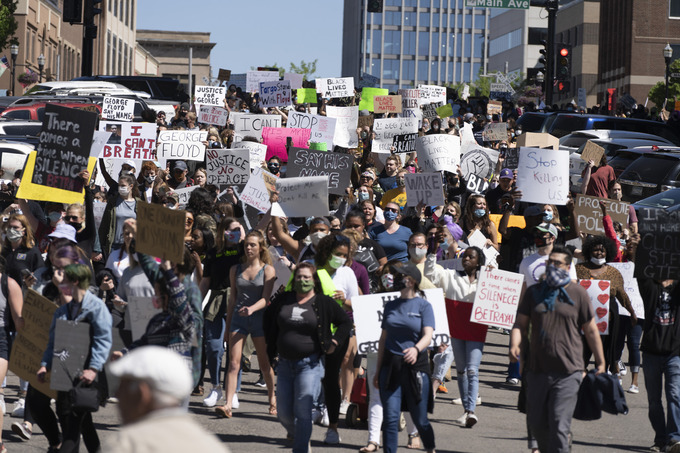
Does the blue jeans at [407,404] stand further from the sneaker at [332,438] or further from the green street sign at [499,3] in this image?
the green street sign at [499,3]

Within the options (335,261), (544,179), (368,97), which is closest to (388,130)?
(544,179)

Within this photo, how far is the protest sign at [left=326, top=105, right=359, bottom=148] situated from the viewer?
2331cm

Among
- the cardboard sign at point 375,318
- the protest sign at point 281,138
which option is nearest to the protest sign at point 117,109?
the protest sign at point 281,138

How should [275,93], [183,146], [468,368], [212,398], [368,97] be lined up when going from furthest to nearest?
[368,97] < [275,93] < [183,146] < [212,398] < [468,368]

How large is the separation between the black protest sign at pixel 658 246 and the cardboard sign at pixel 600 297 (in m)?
0.42

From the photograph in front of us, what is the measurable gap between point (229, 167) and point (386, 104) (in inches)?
407

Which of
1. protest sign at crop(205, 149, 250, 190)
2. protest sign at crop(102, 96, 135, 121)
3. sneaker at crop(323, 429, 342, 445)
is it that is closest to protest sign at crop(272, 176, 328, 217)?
sneaker at crop(323, 429, 342, 445)

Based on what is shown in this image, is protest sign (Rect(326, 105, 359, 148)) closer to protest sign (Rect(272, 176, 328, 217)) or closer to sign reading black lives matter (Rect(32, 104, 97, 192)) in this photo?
sign reading black lives matter (Rect(32, 104, 97, 192))

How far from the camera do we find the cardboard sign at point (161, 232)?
26.9 feet

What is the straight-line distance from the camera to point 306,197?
1266 centimetres

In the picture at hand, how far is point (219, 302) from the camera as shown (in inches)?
461

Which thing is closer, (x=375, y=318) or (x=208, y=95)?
(x=375, y=318)

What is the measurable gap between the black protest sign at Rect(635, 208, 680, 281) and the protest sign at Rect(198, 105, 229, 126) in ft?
46.3

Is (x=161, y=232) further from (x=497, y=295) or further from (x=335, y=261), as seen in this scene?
(x=497, y=295)
